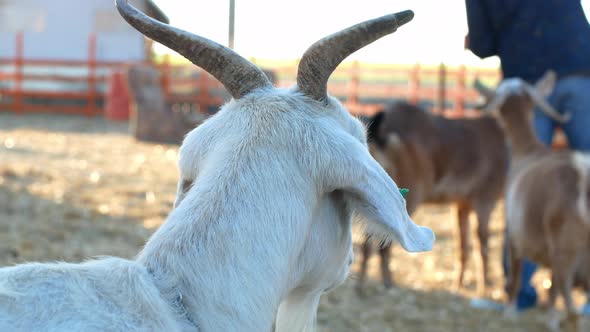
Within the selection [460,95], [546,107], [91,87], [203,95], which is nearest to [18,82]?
[91,87]

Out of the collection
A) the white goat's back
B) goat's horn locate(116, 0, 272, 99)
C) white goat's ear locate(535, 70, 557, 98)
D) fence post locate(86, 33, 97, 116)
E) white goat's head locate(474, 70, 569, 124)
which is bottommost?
fence post locate(86, 33, 97, 116)

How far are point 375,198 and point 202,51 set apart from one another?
22.9 inches

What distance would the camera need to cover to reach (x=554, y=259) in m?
5.31

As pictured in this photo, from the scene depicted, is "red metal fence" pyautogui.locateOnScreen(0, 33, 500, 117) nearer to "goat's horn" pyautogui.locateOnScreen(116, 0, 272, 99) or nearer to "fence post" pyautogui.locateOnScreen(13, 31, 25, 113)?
"fence post" pyautogui.locateOnScreen(13, 31, 25, 113)

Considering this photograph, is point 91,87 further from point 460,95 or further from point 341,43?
point 341,43

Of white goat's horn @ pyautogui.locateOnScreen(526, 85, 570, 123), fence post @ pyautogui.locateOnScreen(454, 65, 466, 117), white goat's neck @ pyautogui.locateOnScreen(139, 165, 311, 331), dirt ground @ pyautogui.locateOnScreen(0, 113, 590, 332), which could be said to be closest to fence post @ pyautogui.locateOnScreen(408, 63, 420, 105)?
fence post @ pyautogui.locateOnScreen(454, 65, 466, 117)

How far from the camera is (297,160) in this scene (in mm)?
1996

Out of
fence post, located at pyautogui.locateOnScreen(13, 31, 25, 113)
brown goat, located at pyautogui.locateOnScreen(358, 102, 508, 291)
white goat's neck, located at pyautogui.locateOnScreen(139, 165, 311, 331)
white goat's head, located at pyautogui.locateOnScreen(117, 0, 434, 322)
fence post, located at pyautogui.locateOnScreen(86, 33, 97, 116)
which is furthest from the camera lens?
fence post, located at pyautogui.locateOnScreen(86, 33, 97, 116)

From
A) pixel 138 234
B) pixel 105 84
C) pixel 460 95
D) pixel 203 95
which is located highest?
pixel 138 234

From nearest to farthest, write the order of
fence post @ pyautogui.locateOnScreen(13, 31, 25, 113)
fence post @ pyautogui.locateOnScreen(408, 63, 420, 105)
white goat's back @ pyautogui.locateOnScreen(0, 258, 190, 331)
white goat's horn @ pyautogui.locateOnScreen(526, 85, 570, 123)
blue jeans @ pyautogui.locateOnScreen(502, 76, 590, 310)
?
white goat's back @ pyautogui.locateOnScreen(0, 258, 190, 331) < blue jeans @ pyautogui.locateOnScreen(502, 76, 590, 310) < white goat's horn @ pyautogui.locateOnScreen(526, 85, 570, 123) < fence post @ pyautogui.locateOnScreen(408, 63, 420, 105) < fence post @ pyautogui.locateOnScreen(13, 31, 25, 113)

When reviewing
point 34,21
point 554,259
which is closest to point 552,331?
point 554,259

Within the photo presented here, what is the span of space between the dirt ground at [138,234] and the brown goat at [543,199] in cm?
47

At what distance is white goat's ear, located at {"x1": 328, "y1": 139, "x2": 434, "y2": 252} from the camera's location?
191 centimetres

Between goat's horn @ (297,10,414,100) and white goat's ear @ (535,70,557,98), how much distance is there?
3984mm
